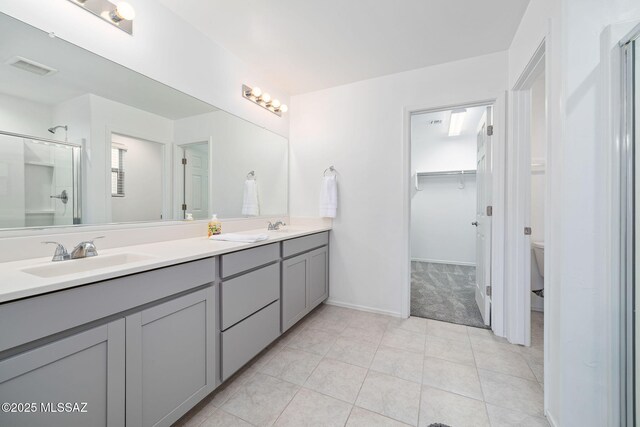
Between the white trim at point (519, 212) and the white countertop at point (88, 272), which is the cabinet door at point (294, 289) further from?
the white trim at point (519, 212)

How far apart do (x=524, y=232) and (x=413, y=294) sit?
4.65ft

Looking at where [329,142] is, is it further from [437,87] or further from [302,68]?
[437,87]

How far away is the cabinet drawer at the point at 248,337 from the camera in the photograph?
1.41 metres

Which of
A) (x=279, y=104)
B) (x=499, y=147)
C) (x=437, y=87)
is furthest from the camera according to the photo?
(x=279, y=104)

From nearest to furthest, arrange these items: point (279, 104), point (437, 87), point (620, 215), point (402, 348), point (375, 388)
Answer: point (620, 215), point (375, 388), point (402, 348), point (437, 87), point (279, 104)

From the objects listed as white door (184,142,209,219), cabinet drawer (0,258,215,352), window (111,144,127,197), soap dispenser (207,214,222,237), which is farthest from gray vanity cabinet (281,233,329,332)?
window (111,144,127,197)

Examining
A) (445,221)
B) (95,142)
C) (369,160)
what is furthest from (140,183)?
(445,221)

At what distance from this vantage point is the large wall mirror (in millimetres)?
1108

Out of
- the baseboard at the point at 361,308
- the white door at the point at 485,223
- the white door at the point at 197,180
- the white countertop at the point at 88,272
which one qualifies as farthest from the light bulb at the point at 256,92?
the baseboard at the point at 361,308

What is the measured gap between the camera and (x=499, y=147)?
6.70 feet

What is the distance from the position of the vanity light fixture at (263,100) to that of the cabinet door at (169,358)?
5.88ft

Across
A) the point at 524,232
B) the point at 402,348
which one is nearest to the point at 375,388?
the point at 402,348

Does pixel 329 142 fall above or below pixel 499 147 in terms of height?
above

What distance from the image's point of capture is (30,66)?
1.14 meters
